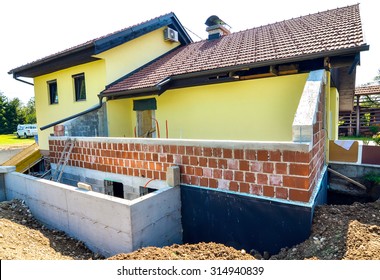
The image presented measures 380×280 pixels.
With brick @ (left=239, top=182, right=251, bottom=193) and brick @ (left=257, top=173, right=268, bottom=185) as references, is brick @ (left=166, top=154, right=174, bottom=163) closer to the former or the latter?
brick @ (left=239, top=182, right=251, bottom=193)

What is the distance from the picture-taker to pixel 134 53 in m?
10.3

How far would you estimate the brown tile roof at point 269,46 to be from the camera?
6.10 meters

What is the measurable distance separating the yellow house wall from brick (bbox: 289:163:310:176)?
7.73 m

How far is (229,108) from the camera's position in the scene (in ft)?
24.2

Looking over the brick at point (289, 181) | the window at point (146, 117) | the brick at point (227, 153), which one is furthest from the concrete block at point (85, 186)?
the window at point (146, 117)

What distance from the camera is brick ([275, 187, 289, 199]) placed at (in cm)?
377

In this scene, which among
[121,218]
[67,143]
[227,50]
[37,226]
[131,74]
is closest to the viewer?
[121,218]

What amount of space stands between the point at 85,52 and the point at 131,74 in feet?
6.03

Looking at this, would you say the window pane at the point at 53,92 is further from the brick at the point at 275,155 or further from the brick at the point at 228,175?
the brick at the point at 275,155

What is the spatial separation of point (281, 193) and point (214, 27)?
9379mm

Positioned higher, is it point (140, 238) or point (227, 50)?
point (227, 50)

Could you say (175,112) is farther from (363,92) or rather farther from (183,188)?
(363,92)

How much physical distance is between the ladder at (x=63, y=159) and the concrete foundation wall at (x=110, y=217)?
50.1 inches

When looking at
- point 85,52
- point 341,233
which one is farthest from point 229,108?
point 85,52
